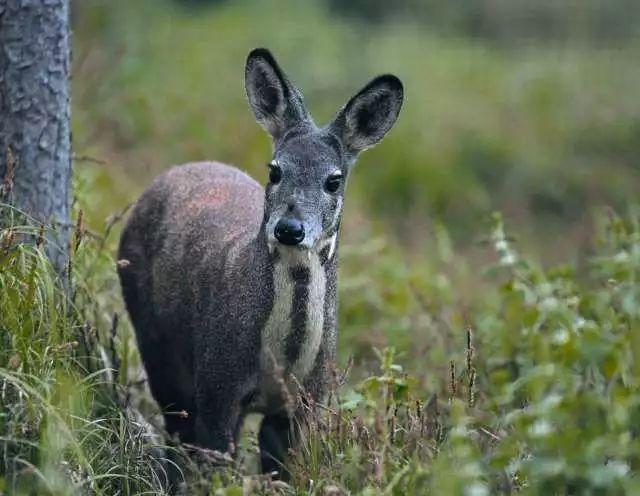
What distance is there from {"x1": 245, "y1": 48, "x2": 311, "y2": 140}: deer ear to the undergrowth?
995 millimetres

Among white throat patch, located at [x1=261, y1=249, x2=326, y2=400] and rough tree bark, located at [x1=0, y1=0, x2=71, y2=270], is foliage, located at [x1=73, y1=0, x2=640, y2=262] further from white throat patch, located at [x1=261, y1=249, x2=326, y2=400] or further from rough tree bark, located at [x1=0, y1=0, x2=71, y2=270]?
white throat patch, located at [x1=261, y1=249, x2=326, y2=400]

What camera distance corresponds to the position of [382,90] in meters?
5.83

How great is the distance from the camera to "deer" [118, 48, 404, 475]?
5352 millimetres

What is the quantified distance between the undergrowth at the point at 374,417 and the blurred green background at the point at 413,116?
2.09 m

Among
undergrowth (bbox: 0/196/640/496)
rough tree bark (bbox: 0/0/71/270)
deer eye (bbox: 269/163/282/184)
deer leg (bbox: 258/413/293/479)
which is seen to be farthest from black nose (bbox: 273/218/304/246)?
rough tree bark (bbox: 0/0/71/270)

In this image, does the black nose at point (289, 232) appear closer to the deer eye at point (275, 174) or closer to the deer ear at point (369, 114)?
the deer eye at point (275, 174)

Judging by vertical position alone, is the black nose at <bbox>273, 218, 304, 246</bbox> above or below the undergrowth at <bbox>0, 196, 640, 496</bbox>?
above

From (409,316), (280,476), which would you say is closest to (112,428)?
(280,476)

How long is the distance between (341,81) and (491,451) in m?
9.44

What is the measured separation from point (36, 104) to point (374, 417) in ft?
7.99

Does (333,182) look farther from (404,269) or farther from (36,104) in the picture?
(404,269)

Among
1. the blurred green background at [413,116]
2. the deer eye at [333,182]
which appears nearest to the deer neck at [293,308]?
the deer eye at [333,182]

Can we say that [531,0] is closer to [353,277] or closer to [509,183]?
[509,183]

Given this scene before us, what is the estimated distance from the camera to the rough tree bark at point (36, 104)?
5.84m
